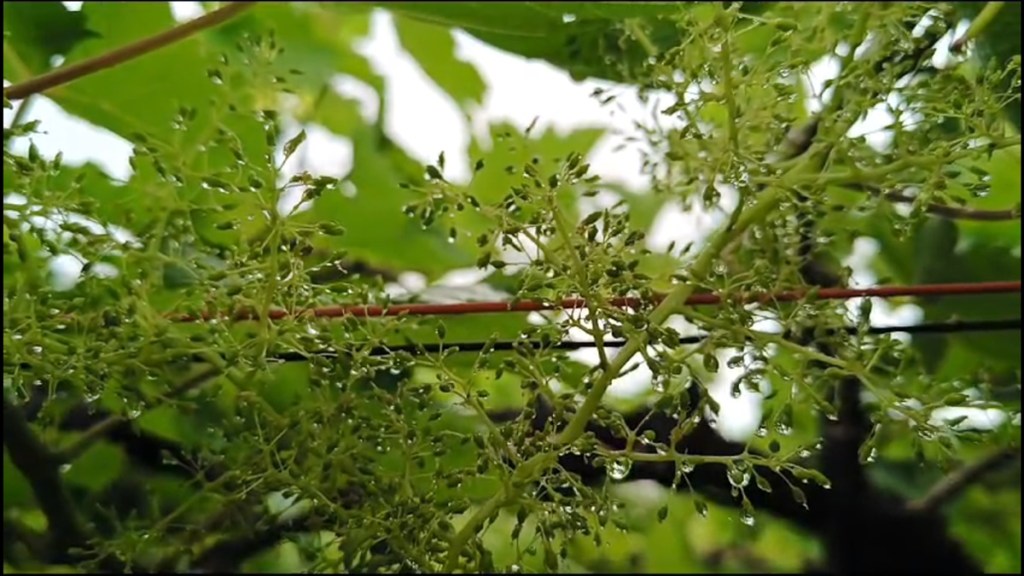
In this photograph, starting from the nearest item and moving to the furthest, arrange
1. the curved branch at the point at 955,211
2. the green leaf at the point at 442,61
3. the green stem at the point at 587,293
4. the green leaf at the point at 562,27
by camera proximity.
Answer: the green stem at the point at 587,293, the curved branch at the point at 955,211, the green leaf at the point at 562,27, the green leaf at the point at 442,61

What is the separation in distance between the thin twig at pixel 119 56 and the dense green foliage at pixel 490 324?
33 millimetres

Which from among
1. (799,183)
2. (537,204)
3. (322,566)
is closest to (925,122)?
(799,183)

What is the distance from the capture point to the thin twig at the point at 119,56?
561 mm

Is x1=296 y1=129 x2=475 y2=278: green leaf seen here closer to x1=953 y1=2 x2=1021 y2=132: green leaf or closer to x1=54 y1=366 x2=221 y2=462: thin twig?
x1=54 y1=366 x2=221 y2=462: thin twig

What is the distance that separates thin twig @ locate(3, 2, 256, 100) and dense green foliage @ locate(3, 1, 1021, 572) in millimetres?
33

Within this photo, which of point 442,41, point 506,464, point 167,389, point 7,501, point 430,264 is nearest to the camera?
point 506,464

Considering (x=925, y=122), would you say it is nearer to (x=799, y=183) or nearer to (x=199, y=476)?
(x=799, y=183)

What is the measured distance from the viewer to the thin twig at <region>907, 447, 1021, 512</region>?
72 cm

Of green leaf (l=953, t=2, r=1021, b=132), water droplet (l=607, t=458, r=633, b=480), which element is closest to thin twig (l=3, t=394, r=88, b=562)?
water droplet (l=607, t=458, r=633, b=480)

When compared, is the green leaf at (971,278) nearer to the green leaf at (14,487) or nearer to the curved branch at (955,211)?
the curved branch at (955,211)

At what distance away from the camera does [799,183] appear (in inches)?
17.9

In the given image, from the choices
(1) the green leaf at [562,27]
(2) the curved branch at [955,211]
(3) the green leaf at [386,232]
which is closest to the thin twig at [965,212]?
(2) the curved branch at [955,211]

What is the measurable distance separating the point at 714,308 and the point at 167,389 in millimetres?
231

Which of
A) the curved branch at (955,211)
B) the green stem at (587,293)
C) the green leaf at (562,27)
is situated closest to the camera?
the green stem at (587,293)
